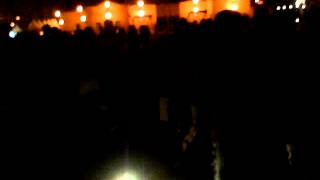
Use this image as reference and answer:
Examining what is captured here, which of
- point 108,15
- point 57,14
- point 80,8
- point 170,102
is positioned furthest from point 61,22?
point 170,102

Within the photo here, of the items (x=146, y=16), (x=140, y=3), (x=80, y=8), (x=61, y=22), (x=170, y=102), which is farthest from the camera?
(x=61, y=22)

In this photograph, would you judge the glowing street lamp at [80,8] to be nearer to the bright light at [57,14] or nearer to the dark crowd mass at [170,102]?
the bright light at [57,14]

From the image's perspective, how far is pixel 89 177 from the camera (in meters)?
5.65

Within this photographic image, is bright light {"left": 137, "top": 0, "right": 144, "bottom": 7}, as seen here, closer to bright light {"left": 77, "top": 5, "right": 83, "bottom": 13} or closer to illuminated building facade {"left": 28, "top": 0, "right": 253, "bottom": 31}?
illuminated building facade {"left": 28, "top": 0, "right": 253, "bottom": 31}

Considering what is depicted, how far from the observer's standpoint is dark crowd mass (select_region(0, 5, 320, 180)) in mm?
4121

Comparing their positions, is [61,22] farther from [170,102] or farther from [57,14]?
[170,102]

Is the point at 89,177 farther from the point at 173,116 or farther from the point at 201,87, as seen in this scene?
the point at 201,87

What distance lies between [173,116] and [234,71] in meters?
1.06

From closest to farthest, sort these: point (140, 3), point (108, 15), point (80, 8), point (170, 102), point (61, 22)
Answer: point (170, 102)
point (140, 3)
point (108, 15)
point (80, 8)
point (61, 22)

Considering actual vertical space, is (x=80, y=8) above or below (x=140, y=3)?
below

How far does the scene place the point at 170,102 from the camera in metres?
4.80

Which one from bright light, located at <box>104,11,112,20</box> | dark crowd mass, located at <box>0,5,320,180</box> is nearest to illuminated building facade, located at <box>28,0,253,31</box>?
bright light, located at <box>104,11,112,20</box>

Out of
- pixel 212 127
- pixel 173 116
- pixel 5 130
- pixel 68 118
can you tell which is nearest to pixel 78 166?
pixel 68 118

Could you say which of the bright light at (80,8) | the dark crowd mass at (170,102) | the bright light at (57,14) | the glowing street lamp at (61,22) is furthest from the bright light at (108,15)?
the dark crowd mass at (170,102)
